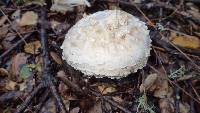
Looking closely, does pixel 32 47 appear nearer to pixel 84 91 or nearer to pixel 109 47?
pixel 84 91


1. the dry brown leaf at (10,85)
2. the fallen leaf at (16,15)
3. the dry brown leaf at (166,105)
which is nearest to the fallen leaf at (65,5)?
the fallen leaf at (16,15)

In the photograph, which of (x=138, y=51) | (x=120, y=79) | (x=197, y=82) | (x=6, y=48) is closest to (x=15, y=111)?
(x=6, y=48)

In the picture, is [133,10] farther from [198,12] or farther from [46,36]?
[46,36]

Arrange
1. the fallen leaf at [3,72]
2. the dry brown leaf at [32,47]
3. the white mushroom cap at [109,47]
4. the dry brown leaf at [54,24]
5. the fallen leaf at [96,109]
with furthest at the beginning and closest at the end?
the dry brown leaf at [54,24] → the dry brown leaf at [32,47] → the fallen leaf at [3,72] → the fallen leaf at [96,109] → the white mushroom cap at [109,47]

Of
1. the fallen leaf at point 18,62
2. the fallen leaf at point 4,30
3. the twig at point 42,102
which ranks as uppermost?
the fallen leaf at point 4,30

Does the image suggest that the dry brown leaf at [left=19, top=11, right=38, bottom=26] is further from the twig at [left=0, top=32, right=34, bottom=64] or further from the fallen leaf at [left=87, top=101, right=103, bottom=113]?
the fallen leaf at [left=87, top=101, right=103, bottom=113]

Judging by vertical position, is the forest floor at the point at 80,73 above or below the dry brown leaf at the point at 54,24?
below

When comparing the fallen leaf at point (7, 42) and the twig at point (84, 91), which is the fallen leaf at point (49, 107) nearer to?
the twig at point (84, 91)
